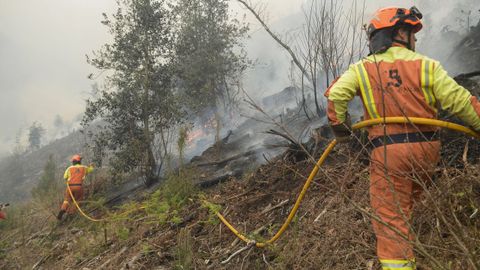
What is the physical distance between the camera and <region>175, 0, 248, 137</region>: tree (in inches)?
720

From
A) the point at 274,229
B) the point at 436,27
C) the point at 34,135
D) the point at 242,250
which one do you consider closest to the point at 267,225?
the point at 274,229

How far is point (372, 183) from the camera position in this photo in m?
2.49

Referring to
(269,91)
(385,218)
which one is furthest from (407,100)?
(269,91)

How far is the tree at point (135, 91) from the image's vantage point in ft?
40.7

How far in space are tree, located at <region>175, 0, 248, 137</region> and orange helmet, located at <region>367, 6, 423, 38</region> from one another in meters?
15.3

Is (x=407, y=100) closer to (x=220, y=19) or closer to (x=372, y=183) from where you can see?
(x=372, y=183)

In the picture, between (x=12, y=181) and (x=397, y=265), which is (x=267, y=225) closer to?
(x=397, y=265)

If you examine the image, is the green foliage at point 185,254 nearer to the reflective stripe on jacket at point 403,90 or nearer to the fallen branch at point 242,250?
the fallen branch at point 242,250

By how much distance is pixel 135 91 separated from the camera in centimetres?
1241

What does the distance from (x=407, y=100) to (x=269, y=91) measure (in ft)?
94.9

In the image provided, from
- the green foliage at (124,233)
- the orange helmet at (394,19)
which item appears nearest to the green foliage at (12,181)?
the green foliage at (124,233)

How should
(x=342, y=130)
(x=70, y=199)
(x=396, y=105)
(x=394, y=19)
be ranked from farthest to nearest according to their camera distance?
(x=70, y=199), (x=342, y=130), (x=394, y=19), (x=396, y=105)

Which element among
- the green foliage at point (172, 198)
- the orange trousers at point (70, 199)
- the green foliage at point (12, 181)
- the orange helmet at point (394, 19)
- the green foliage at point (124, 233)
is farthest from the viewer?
the green foliage at point (12, 181)

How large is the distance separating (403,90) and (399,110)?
130mm
